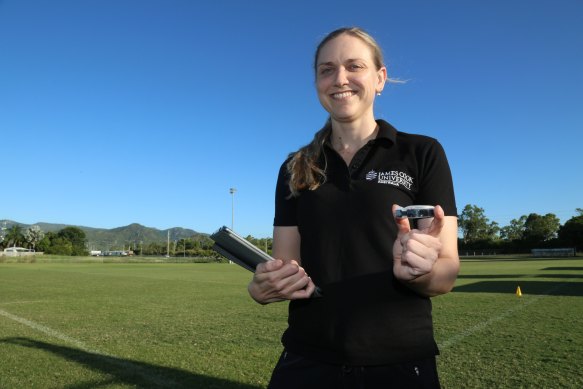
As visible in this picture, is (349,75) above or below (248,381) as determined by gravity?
above

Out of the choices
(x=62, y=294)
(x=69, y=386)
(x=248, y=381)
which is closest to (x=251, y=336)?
(x=248, y=381)

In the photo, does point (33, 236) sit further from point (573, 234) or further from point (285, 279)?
point (285, 279)

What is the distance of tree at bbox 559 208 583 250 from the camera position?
109812mm

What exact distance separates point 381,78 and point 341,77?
0.25 m

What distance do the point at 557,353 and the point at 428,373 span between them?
7241 mm

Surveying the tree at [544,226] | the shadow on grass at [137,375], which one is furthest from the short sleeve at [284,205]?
the tree at [544,226]

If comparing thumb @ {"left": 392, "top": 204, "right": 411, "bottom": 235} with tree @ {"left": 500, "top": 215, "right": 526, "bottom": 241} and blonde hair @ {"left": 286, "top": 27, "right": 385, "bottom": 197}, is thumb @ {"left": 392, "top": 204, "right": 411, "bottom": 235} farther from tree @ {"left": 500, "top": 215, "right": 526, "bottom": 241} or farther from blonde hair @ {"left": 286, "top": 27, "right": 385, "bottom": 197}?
tree @ {"left": 500, "top": 215, "right": 526, "bottom": 241}

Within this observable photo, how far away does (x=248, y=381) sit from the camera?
6.33m

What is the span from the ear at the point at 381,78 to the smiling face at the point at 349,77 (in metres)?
0.05

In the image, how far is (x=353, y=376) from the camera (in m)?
1.76

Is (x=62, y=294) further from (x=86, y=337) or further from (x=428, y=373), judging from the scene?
(x=428, y=373)

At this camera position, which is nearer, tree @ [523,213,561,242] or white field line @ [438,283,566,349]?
white field line @ [438,283,566,349]

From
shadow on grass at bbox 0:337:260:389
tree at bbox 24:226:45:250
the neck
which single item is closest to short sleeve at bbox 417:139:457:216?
the neck

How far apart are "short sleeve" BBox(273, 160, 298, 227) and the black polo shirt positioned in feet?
0.40
